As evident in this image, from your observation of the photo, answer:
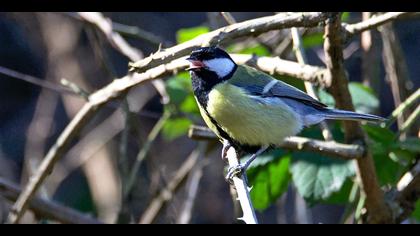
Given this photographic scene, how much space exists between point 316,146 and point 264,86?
37 cm

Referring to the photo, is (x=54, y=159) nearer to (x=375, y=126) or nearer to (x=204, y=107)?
(x=204, y=107)

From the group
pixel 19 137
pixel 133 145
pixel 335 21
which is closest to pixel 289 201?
pixel 133 145

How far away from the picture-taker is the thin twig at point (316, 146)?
7.73 ft

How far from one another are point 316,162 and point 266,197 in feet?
0.72

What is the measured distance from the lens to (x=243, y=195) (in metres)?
1.81

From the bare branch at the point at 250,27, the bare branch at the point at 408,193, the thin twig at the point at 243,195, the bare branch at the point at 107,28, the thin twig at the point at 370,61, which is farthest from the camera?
the thin twig at the point at 370,61

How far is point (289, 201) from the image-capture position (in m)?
5.44

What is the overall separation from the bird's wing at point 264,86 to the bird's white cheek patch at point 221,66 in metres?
0.04

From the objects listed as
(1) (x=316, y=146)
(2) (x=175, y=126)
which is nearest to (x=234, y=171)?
(1) (x=316, y=146)

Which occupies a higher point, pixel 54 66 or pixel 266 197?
pixel 266 197

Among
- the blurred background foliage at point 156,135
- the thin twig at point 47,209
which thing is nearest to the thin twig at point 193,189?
the blurred background foliage at point 156,135

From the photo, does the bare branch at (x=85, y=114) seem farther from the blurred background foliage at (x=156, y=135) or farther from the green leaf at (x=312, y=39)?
the green leaf at (x=312, y=39)

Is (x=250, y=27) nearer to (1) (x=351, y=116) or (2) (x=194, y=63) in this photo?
(2) (x=194, y=63)

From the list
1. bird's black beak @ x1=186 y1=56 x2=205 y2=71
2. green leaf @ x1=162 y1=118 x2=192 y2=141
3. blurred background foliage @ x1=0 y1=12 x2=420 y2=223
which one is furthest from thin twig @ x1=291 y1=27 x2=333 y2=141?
green leaf @ x1=162 y1=118 x2=192 y2=141
